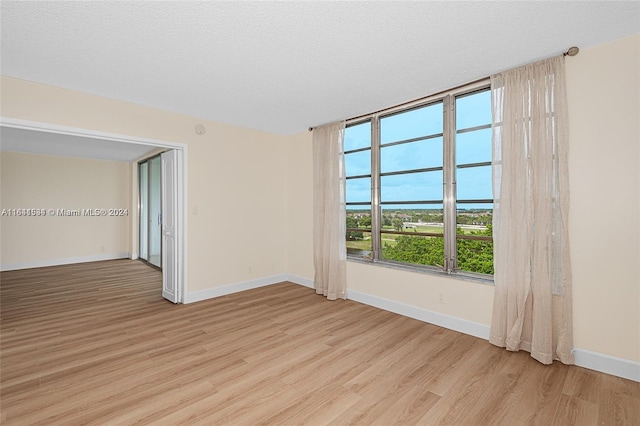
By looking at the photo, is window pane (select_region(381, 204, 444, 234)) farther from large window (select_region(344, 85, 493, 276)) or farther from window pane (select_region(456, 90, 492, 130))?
window pane (select_region(456, 90, 492, 130))

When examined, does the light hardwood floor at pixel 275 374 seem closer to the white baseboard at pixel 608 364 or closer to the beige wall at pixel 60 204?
the white baseboard at pixel 608 364

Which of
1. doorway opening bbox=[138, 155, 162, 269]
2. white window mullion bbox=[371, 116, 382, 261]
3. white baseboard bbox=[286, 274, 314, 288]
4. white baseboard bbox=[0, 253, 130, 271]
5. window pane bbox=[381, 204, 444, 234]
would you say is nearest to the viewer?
window pane bbox=[381, 204, 444, 234]

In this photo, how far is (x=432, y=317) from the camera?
11.5 ft

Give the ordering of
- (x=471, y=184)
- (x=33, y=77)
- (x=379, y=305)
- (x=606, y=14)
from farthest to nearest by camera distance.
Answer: (x=379, y=305) → (x=471, y=184) → (x=33, y=77) → (x=606, y=14)

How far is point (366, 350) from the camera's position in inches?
113

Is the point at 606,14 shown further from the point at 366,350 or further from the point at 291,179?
the point at 291,179

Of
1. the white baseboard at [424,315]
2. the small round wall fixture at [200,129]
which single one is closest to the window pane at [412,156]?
the white baseboard at [424,315]

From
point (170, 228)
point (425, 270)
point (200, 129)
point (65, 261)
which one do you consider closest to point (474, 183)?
point (425, 270)

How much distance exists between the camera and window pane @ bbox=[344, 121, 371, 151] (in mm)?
4449

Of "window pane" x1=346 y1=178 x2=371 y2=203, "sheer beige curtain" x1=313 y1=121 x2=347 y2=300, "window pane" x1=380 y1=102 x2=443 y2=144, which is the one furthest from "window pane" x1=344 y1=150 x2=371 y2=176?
"window pane" x1=380 y1=102 x2=443 y2=144

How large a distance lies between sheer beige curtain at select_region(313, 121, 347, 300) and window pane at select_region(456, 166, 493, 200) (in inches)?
66.6

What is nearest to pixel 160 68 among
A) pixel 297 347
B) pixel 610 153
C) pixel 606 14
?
pixel 297 347

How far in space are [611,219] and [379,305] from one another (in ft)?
8.55

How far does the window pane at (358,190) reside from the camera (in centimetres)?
443
